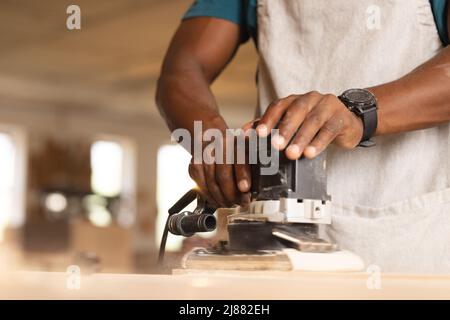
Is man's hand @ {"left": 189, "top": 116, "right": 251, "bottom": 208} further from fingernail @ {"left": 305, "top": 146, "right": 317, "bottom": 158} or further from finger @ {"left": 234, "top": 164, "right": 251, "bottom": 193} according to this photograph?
fingernail @ {"left": 305, "top": 146, "right": 317, "bottom": 158}

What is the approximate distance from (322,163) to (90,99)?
7.32m

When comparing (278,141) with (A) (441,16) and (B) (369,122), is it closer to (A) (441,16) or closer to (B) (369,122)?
(B) (369,122)

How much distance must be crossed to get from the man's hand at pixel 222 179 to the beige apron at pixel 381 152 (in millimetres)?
178

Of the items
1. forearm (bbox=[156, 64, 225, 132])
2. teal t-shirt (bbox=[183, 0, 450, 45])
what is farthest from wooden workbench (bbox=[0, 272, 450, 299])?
teal t-shirt (bbox=[183, 0, 450, 45])

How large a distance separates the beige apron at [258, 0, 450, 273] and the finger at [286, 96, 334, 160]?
0.84 feet

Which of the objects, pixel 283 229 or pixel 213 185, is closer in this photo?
pixel 283 229

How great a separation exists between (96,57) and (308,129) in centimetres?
547

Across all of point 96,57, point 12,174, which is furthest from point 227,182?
point 12,174

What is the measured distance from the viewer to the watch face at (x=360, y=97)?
0.94 m

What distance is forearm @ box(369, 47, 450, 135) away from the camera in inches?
37.9

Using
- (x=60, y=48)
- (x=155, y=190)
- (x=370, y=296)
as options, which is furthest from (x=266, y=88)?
(x=155, y=190)

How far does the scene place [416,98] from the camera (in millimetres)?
973

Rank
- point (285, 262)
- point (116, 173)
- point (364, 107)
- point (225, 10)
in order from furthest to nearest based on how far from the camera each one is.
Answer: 1. point (116, 173)
2. point (225, 10)
3. point (364, 107)
4. point (285, 262)
